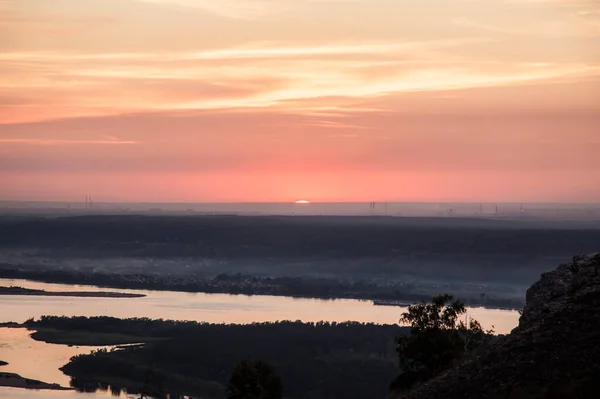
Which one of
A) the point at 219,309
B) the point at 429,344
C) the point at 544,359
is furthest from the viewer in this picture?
the point at 219,309

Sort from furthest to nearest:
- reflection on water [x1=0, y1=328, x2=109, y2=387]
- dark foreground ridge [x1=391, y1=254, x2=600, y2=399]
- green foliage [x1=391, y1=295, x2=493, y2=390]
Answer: reflection on water [x1=0, y1=328, x2=109, y2=387] → green foliage [x1=391, y1=295, x2=493, y2=390] → dark foreground ridge [x1=391, y1=254, x2=600, y2=399]

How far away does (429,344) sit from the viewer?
4206cm

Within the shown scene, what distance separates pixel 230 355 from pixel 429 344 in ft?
199

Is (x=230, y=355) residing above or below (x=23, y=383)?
above

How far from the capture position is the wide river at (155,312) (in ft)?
319

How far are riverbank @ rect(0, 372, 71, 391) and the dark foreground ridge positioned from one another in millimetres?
54863

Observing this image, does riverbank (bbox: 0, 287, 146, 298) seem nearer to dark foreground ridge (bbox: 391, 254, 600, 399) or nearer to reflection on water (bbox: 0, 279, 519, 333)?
reflection on water (bbox: 0, 279, 519, 333)

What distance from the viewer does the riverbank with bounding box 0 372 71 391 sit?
83.1 metres

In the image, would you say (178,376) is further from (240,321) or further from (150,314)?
(150,314)

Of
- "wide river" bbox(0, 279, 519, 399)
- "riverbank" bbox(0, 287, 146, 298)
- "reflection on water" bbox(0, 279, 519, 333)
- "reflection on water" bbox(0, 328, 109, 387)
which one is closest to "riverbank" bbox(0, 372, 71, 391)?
"wide river" bbox(0, 279, 519, 399)

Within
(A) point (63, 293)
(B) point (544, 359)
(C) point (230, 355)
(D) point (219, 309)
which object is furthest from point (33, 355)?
(A) point (63, 293)

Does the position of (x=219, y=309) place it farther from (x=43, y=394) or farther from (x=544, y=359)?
(x=544, y=359)

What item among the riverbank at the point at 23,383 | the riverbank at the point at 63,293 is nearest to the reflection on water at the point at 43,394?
the riverbank at the point at 23,383

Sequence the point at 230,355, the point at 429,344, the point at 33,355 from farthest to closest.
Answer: the point at 33,355
the point at 230,355
the point at 429,344
